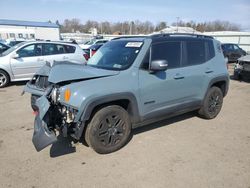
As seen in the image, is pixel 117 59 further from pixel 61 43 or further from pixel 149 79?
pixel 61 43

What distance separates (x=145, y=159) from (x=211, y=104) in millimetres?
2541

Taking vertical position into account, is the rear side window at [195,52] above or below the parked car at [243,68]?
above

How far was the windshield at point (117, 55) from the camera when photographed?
12.7ft

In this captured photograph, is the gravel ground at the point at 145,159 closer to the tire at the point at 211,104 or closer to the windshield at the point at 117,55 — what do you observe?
the tire at the point at 211,104

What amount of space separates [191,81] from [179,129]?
1.02m

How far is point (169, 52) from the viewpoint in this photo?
13.8 ft

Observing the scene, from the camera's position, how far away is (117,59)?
409 cm

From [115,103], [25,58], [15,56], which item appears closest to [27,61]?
[25,58]

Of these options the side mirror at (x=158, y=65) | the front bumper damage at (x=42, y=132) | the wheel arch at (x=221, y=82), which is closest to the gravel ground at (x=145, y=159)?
the front bumper damage at (x=42, y=132)

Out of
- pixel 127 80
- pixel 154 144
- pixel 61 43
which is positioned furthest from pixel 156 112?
pixel 61 43

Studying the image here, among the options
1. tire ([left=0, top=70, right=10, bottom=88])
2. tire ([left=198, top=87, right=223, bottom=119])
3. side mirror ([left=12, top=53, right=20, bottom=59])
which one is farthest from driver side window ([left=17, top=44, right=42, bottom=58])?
tire ([left=198, top=87, right=223, bottom=119])

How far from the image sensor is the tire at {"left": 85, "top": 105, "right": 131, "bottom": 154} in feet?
11.2

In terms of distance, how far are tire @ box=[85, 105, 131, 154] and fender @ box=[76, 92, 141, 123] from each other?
13cm

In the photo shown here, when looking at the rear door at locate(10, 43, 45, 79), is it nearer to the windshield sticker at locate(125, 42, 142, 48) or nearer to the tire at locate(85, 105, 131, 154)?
the windshield sticker at locate(125, 42, 142, 48)
